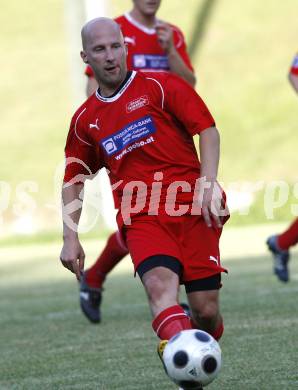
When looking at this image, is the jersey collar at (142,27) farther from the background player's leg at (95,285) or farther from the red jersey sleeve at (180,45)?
the background player's leg at (95,285)

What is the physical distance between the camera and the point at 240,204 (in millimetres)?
16781

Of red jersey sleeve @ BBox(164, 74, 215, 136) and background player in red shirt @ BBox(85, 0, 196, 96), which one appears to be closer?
red jersey sleeve @ BBox(164, 74, 215, 136)

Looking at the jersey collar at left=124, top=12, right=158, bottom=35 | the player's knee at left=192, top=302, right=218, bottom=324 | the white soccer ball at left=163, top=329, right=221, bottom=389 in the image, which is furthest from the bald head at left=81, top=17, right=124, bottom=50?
the jersey collar at left=124, top=12, right=158, bottom=35

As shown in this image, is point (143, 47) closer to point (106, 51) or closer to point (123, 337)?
point (123, 337)

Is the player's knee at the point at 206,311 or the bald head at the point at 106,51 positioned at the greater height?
the bald head at the point at 106,51

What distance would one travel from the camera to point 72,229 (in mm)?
4668

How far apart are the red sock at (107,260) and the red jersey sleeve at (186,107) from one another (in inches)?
90.4

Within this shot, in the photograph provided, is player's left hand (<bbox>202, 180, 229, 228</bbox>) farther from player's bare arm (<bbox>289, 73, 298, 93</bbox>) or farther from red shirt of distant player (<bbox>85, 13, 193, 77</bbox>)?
player's bare arm (<bbox>289, 73, 298, 93</bbox>)

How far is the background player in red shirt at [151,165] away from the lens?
4.41 m

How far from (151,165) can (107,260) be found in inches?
96.2

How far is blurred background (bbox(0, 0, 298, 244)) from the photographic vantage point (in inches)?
802

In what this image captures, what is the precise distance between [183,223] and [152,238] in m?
0.16

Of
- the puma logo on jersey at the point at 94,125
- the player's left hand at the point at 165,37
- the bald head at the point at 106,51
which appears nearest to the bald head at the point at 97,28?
the bald head at the point at 106,51

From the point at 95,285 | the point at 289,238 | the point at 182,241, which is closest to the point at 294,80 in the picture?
the point at 289,238
